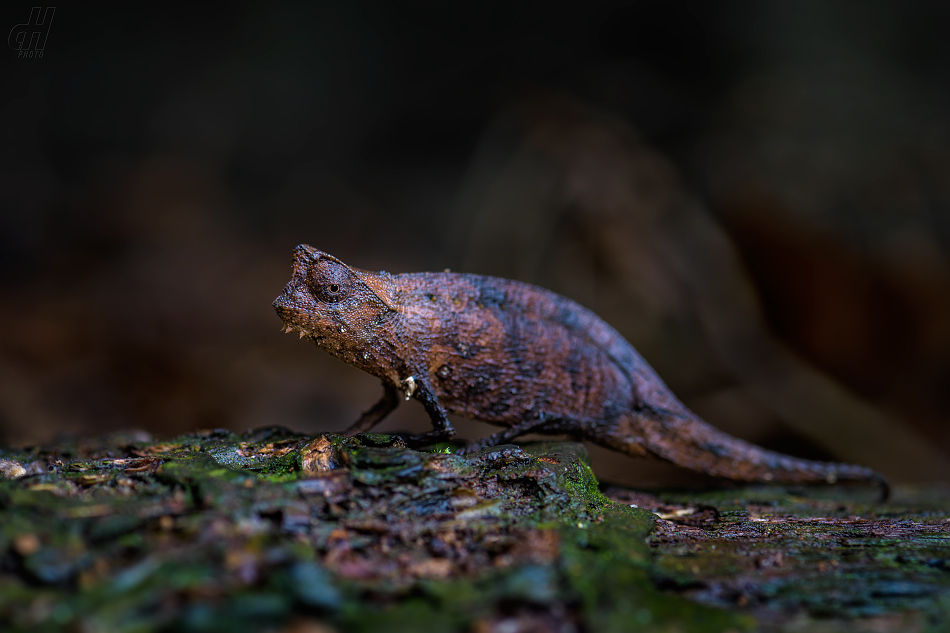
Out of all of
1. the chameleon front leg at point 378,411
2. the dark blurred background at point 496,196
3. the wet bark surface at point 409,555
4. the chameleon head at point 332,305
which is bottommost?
the wet bark surface at point 409,555

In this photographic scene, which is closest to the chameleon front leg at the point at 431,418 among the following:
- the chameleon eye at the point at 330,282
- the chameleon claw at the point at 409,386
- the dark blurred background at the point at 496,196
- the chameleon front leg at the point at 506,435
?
the chameleon claw at the point at 409,386

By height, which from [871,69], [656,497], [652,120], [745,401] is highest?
[871,69]

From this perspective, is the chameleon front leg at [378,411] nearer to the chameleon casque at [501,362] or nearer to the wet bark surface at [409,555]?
the chameleon casque at [501,362]

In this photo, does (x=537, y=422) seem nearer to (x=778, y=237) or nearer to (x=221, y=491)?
(x=221, y=491)

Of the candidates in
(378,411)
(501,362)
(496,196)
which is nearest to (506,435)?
(501,362)

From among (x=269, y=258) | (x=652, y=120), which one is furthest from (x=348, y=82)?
(x=652, y=120)

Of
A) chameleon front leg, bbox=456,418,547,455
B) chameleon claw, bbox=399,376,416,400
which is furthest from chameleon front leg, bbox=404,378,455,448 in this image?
chameleon front leg, bbox=456,418,547,455

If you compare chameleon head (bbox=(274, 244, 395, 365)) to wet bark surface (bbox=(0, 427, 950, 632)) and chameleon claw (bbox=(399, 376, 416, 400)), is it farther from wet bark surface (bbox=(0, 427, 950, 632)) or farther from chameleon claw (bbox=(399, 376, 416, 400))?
wet bark surface (bbox=(0, 427, 950, 632))
